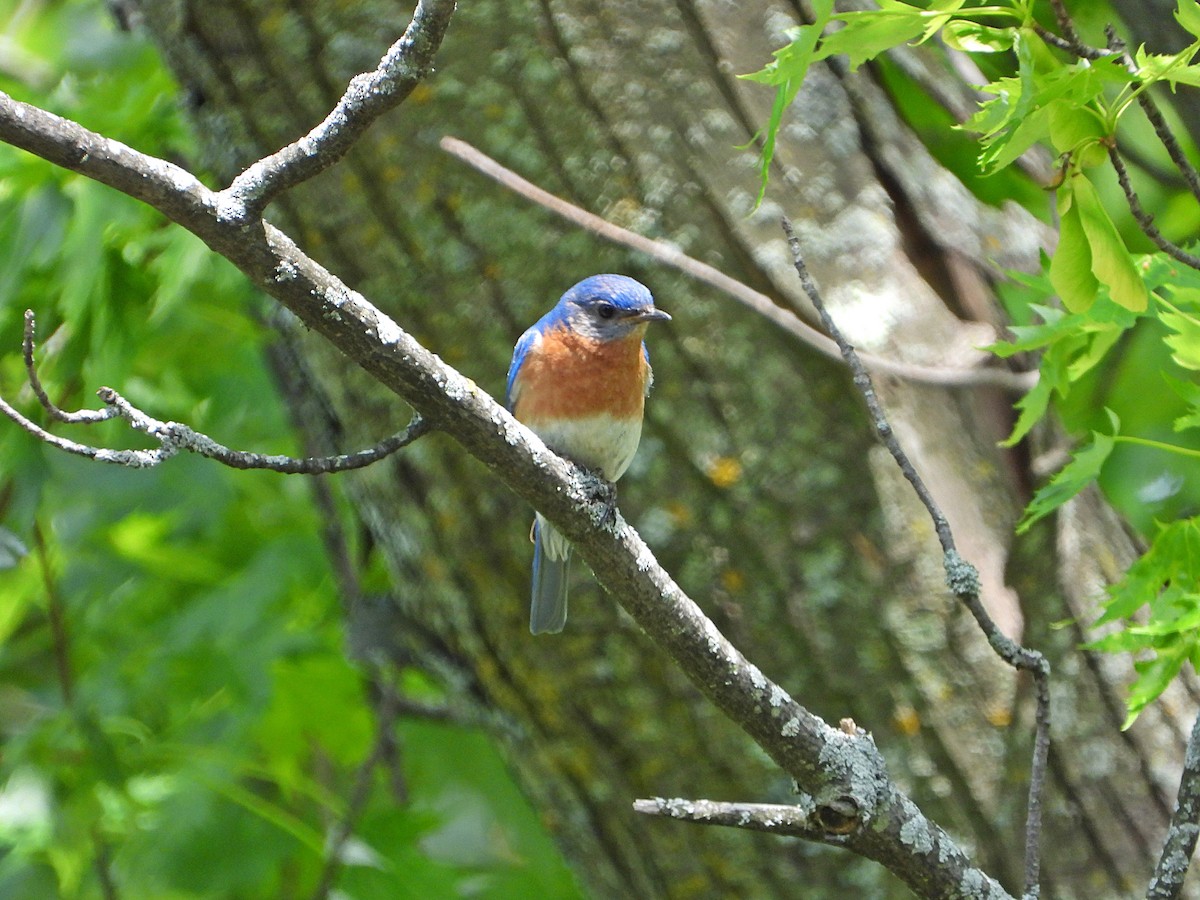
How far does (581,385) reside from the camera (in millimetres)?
2996

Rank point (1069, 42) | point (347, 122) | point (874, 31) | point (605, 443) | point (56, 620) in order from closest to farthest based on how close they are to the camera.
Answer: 1. point (347, 122)
2. point (874, 31)
3. point (1069, 42)
4. point (605, 443)
5. point (56, 620)

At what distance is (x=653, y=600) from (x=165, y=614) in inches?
133

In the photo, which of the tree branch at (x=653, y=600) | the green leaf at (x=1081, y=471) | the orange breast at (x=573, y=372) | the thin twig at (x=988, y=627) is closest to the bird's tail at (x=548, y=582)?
the orange breast at (x=573, y=372)

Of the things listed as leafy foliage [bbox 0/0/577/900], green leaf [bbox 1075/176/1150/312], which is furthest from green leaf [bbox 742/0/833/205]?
leafy foliage [bbox 0/0/577/900]

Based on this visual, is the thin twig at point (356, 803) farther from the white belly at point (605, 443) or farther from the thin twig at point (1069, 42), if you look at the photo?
the thin twig at point (1069, 42)

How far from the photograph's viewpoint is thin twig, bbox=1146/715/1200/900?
1.80 meters

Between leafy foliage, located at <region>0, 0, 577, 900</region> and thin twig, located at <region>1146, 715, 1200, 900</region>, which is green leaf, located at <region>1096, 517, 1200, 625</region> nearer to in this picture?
thin twig, located at <region>1146, 715, 1200, 900</region>

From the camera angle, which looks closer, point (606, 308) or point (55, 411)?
point (55, 411)

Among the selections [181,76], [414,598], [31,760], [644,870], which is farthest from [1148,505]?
[31,760]

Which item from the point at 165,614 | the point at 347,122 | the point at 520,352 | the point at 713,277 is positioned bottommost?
the point at 165,614

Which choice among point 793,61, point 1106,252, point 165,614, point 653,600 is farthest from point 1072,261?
point 165,614

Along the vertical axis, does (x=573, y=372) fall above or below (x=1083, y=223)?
below

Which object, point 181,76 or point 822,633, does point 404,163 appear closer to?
point 181,76

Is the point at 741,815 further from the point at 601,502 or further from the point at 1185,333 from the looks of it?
the point at 1185,333
